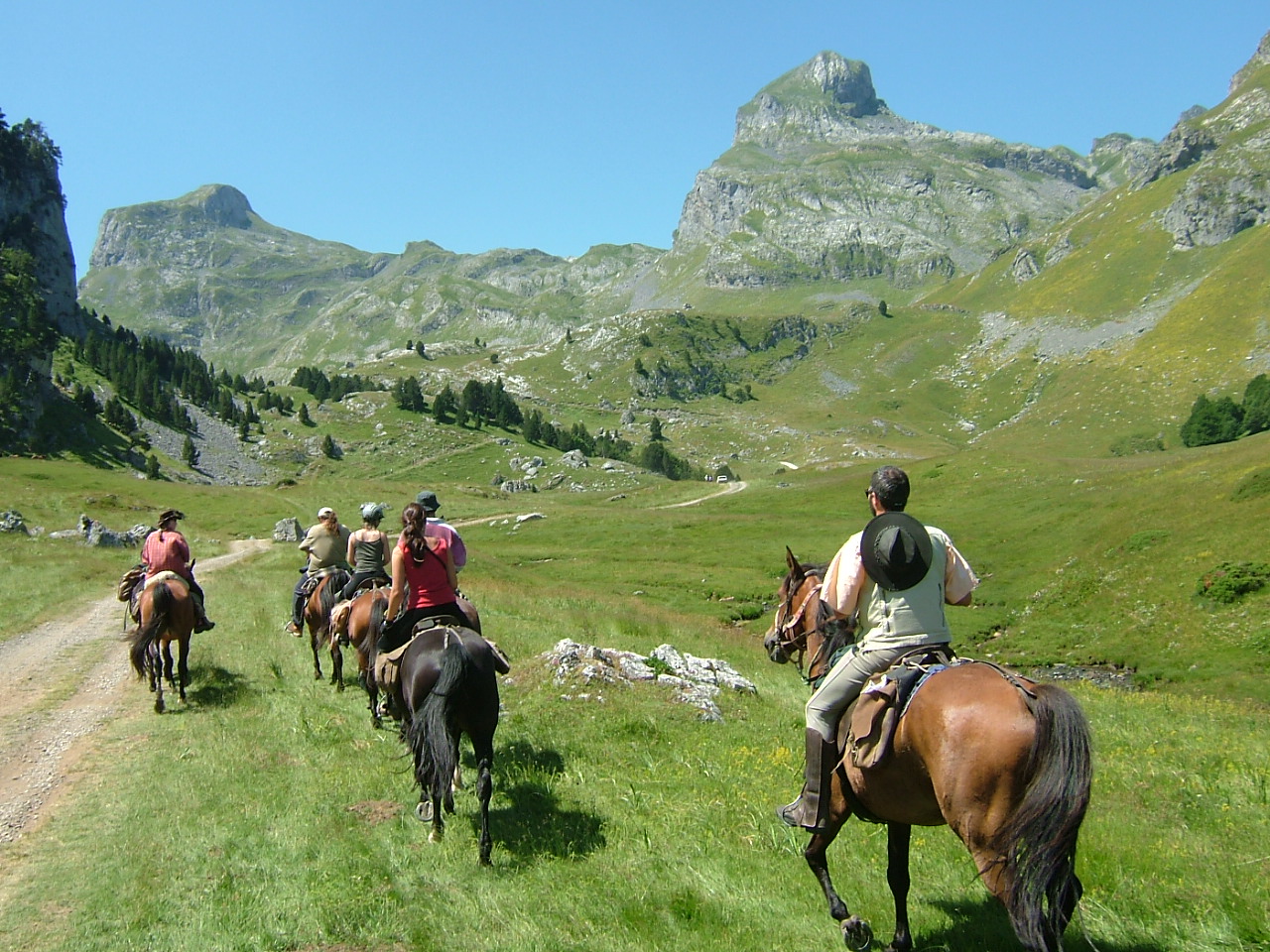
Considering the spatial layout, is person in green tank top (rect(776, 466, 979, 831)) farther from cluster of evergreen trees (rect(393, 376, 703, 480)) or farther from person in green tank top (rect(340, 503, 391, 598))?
cluster of evergreen trees (rect(393, 376, 703, 480))

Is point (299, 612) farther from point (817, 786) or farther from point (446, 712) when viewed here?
point (817, 786)

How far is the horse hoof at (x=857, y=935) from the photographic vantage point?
7.31 metres

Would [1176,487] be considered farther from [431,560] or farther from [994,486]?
[431,560]

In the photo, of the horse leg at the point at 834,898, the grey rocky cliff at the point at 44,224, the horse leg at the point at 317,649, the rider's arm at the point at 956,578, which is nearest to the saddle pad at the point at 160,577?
the horse leg at the point at 317,649

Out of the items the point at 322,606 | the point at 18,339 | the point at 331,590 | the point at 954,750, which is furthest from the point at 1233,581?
the point at 18,339

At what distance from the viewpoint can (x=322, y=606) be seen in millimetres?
20250

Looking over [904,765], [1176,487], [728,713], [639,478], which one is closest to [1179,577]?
[1176,487]

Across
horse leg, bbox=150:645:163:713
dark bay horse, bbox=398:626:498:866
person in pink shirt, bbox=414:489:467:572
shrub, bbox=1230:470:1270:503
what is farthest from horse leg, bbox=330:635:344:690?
shrub, bbox=1230:470:1270:503

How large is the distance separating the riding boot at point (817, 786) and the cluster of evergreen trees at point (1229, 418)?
13385cm

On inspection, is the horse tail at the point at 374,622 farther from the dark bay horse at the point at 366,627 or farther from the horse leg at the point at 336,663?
the horse leg at the point at 336,663

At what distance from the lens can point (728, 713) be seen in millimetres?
15477

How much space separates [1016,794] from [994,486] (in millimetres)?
76117

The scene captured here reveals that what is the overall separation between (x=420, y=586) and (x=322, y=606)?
9421 millimetres

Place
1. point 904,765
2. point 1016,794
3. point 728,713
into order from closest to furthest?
point 1016,794
point 904,765
point 728,713
